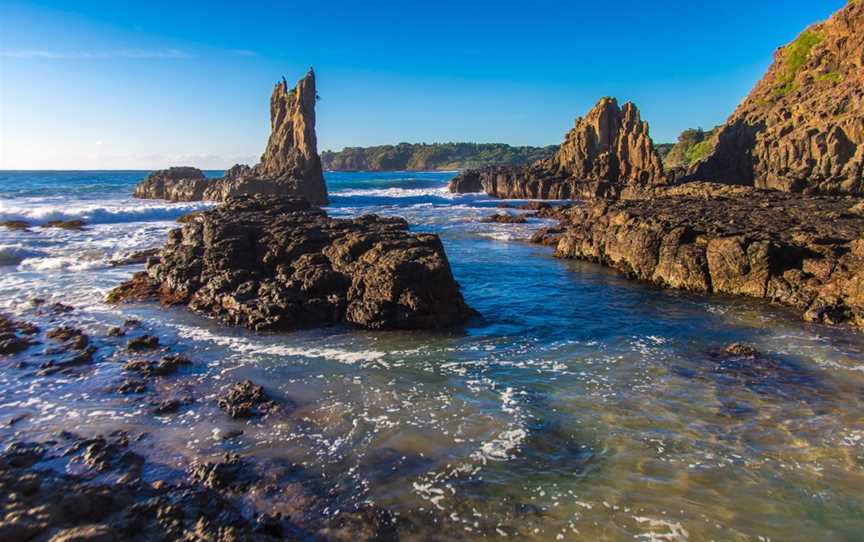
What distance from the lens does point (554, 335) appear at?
14812 millimetres

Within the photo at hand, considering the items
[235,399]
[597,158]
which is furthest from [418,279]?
[597,158]

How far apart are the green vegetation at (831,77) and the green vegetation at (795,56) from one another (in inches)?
196

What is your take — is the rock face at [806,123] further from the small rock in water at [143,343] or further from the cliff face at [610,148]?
the small rock in water at [143,343]

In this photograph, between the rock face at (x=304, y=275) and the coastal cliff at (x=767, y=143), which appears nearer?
the rock face at (x=304, y=275)

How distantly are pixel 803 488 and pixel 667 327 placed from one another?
8359mm

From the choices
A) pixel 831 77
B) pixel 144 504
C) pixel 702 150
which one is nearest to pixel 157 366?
pixel 144 504

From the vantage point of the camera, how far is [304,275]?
17.0 meters

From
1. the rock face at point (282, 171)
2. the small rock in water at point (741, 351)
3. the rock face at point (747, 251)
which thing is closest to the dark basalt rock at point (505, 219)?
the rock face at point (747, 251)

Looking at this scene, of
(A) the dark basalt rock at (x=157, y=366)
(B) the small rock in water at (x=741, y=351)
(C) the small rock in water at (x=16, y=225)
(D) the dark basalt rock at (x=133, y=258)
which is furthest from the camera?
(C) the small rock in water at (x=16, y=225)

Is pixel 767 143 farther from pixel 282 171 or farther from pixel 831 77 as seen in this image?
pixel 282 171

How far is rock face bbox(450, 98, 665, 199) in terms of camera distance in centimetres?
7038

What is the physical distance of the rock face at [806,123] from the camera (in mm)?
49391

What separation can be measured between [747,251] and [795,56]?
8006cm

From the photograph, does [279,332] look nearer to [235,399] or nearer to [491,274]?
[235,399]
